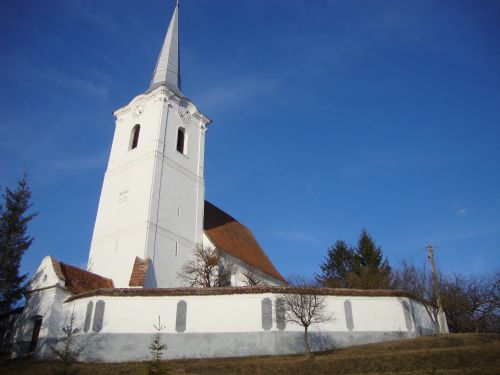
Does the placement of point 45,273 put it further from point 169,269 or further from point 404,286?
point 404,286

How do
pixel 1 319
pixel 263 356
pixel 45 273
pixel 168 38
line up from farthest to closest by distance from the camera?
1. pixel 168 38
2. pixel 1 319
3. pixel 45 273
4. pixel 263 356

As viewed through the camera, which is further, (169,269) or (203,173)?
(203,173)

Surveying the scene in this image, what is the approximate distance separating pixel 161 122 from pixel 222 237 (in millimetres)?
9402

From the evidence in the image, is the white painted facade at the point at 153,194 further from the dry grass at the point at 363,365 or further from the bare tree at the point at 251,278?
the dry grass at the point at 363,365

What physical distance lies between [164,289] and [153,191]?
908cm

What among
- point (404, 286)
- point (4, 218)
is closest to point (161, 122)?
point (4, 218)

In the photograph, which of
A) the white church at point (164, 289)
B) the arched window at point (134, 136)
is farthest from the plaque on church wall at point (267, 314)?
the arched window at point (134, 136)

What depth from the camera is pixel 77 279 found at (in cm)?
2530

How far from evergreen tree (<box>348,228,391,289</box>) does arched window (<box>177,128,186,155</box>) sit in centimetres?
1631

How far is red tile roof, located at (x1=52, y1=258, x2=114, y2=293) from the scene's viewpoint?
2442 cm

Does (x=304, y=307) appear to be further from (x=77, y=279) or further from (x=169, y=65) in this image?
(x=169, y=65)

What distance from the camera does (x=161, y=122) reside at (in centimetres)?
3278

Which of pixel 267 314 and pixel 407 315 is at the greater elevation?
pixel 407 315

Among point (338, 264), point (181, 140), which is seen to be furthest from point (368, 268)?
point (181, 140)
